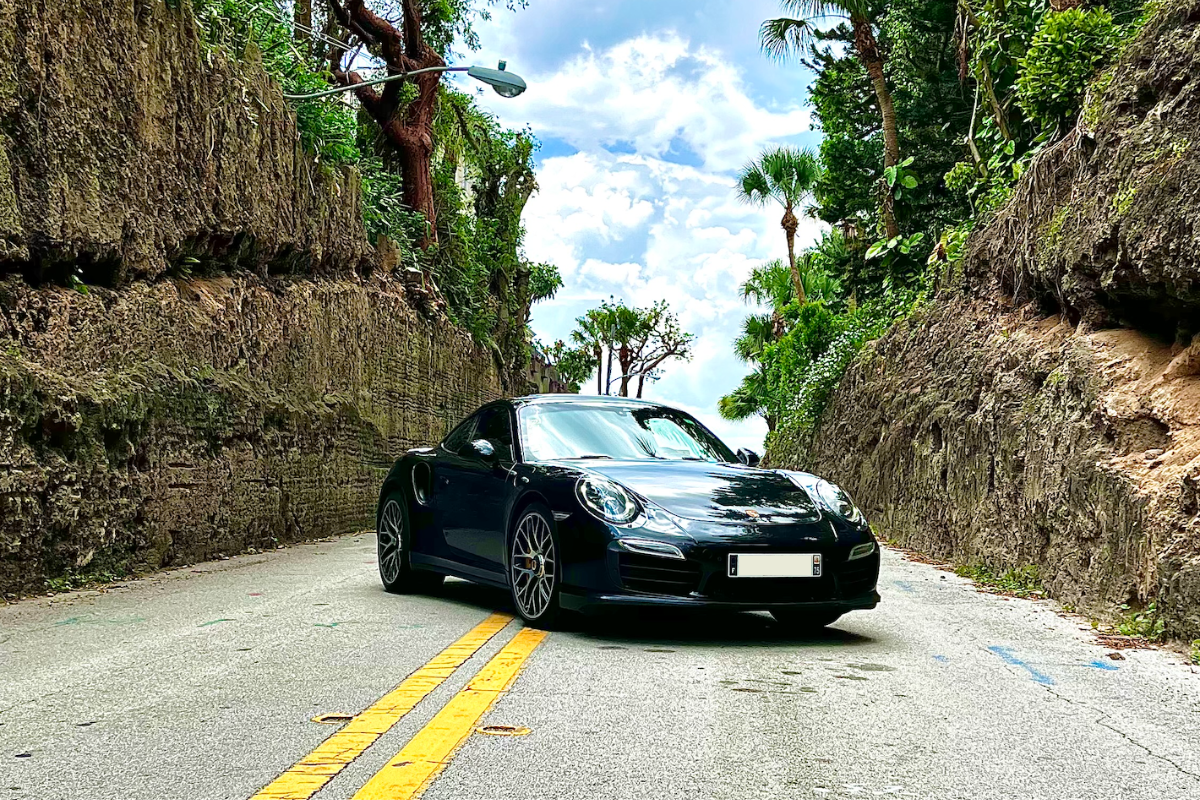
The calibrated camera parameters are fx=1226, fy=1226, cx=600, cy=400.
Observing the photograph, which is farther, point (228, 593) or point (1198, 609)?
point (228, 593)

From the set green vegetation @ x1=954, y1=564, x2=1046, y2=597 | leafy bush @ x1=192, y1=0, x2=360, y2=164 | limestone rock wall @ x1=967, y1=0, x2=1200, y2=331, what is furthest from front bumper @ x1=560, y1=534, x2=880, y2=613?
leafy bush @ x1=192, y1=0, x2=360, y2=164

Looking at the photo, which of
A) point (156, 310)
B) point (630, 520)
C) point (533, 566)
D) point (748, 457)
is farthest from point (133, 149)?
point (630, 520)

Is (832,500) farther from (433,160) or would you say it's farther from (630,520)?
(433,160)

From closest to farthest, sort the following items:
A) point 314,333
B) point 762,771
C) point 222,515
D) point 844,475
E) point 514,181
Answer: point 762,771 < point 222,515 < point 314,333 < point 844,475 < point 514,181

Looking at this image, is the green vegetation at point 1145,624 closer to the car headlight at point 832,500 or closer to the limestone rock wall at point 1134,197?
the car headlight at point 832,500

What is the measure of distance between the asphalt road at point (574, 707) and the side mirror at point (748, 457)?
3.50 ft

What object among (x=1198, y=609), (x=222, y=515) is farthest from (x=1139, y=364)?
(x=222, y=515)

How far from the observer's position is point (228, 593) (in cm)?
848

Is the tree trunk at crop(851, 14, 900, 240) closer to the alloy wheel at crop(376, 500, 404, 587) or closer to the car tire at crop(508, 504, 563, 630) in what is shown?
the alloy wheel at crop(376, 500, 404, 587)

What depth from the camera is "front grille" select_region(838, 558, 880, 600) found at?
6543mm

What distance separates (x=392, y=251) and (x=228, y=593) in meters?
12.7

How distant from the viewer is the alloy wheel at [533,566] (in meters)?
6.71

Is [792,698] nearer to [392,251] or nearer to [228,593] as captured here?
[228,593]

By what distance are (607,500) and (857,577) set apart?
143 centimetres
